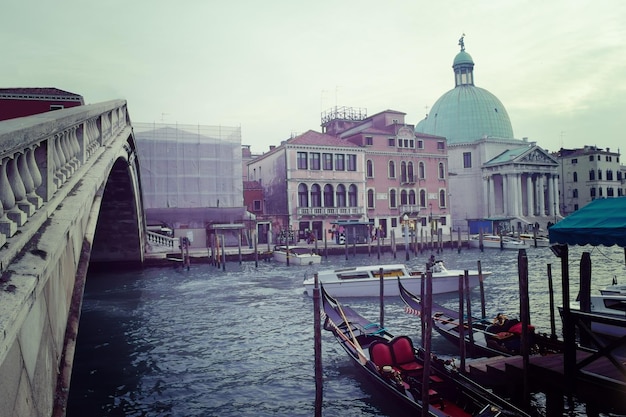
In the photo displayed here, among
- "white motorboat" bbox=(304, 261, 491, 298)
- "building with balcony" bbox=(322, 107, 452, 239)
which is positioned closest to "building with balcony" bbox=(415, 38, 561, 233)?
"building with balcony" bbox=(322, 107, 452, 239)

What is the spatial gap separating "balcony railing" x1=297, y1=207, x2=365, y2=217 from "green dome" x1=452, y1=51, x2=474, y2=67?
1067 inches

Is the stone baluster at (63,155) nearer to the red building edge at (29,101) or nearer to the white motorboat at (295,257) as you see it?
the red building edge at (29,101)

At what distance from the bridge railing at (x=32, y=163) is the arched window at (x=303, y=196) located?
89.6 feet

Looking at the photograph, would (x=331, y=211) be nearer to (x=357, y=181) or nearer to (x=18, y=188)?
(x=357, y=181)

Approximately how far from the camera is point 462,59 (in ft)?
173

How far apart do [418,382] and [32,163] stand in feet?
17.2

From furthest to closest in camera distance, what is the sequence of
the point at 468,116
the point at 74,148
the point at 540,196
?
the point at 468,116, the point at 540,196, the point at 74,148

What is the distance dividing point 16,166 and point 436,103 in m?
52.8

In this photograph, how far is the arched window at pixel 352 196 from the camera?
112ft

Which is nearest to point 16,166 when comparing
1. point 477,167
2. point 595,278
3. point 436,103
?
point 595,278

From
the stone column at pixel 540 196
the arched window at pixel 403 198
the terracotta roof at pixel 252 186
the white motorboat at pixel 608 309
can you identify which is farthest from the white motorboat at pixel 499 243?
the white motorboat at pixel 608 309

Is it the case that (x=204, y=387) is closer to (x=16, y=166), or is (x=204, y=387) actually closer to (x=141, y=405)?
(x=141, y=405)

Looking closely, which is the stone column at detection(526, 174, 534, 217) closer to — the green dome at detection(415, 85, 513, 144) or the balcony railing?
the green dome at detection(415, 85, 513, 144)

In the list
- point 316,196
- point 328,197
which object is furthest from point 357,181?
point 316,196
